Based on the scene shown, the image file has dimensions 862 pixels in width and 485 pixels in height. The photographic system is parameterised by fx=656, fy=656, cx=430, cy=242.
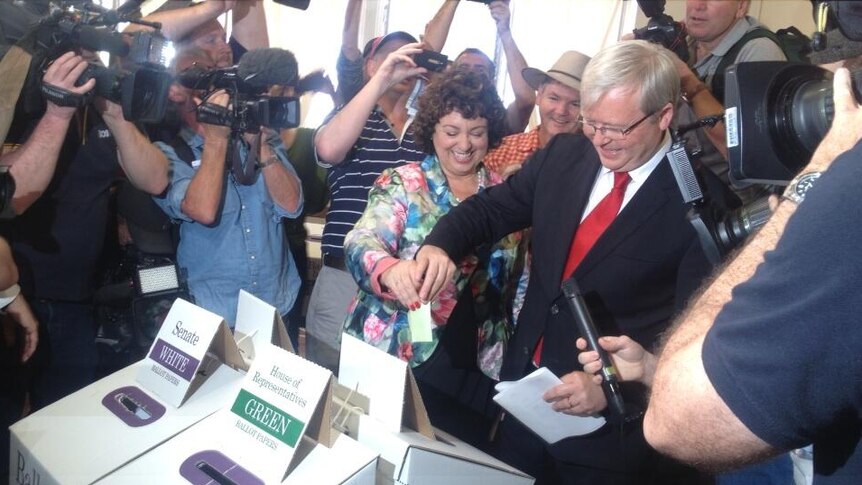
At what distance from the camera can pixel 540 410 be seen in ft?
Answer: 4.08

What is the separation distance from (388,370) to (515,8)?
3.15 metres

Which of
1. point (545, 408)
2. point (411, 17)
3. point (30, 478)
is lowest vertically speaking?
point (545, 408)

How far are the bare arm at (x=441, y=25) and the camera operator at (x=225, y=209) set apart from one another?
0.85 metres

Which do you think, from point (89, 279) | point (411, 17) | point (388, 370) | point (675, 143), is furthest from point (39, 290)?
point (411, 17)

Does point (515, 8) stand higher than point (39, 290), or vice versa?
point (515, 8)

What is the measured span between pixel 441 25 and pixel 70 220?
59.5 inches

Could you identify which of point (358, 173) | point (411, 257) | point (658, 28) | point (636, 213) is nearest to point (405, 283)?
point (411, 257)

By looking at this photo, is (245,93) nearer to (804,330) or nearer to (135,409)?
(135,409)

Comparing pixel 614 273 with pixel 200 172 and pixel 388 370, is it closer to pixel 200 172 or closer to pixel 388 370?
pixel 388 370

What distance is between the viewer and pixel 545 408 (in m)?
1.24

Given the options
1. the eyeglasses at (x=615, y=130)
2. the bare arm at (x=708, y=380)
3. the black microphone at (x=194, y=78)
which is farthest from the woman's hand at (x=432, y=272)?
the black microphone at (x=194, y=78)

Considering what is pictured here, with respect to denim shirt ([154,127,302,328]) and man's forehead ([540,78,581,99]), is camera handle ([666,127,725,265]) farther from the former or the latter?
denim shirt ([154,127,302,328])

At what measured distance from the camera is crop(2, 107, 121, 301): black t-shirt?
158 cm

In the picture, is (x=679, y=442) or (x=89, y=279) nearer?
(x=679, y=442)
